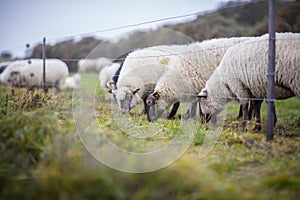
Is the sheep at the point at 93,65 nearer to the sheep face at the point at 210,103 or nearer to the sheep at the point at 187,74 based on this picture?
the sheep at the point at 187,74

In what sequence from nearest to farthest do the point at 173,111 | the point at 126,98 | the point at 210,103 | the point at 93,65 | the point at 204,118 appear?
the point at 210,103 < the point at 204,118 < the point at 173,111 < the point at 126,98 < the point at 93,65

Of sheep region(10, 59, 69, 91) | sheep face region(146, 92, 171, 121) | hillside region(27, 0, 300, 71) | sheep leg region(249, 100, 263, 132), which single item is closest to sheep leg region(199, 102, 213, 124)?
sheep leg region(249, 100, 263, 132)

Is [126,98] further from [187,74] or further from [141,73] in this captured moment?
[187,74]

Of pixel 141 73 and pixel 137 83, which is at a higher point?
pixel 141 73

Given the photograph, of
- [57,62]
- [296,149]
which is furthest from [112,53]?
[296,149]

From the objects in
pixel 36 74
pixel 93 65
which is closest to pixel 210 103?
pixel 36 74

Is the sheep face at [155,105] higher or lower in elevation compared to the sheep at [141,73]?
lower

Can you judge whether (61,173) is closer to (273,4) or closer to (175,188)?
(175,188)

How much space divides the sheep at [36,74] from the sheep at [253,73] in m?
8.00

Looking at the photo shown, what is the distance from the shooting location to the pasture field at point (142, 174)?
279cm

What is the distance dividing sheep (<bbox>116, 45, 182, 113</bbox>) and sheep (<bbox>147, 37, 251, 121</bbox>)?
62 centimetres

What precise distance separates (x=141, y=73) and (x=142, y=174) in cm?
525

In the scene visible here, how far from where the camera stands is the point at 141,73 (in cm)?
811

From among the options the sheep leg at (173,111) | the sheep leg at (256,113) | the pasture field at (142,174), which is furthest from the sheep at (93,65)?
the pasture field at (142,174)
